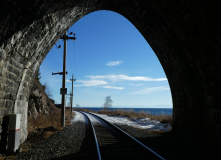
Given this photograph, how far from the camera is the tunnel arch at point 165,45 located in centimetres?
481

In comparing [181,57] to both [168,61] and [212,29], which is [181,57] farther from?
[212,29]

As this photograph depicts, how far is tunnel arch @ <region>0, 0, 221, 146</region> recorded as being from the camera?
15.8ft

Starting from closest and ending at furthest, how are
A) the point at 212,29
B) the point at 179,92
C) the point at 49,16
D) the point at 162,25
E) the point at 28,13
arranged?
1. the point at 28,13
2. the point at 212,29
3. the point at 49,16
4. the point at 162,25
5. the point at 179,92

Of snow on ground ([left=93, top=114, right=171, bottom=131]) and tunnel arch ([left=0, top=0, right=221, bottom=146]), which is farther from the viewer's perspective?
snow on ground ([left=93, top=114, right=171, bottom=131])

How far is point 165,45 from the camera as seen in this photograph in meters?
8.26

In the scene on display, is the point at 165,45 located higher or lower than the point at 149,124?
higher

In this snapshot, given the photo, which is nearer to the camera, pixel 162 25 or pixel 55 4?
pixel 55 4

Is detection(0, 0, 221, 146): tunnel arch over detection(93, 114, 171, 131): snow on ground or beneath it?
over

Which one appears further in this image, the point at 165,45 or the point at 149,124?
the point at 149,124

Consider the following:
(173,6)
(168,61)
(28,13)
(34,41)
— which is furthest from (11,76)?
(168,61)

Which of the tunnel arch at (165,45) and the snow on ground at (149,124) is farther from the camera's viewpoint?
the snow on ground at (149,124)

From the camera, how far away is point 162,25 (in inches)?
290

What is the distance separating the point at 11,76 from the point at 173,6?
5.70 m

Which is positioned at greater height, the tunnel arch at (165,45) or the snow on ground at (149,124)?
the tunnel arch at (165,45)
